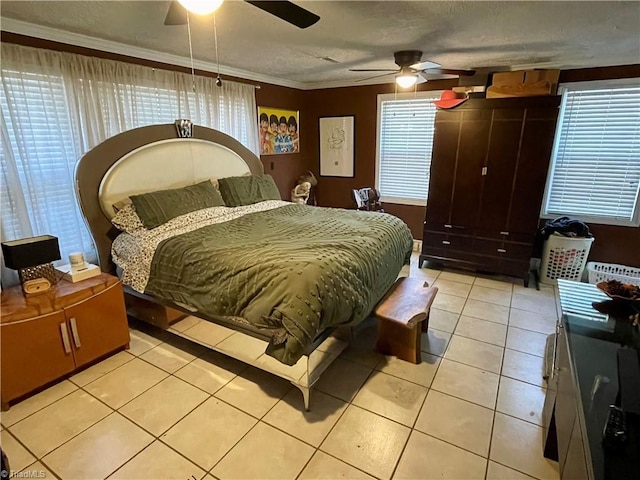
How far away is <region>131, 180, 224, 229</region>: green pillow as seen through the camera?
286 cm

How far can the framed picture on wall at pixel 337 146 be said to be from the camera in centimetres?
501

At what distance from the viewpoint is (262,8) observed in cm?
170

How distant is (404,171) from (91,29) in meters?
3.66

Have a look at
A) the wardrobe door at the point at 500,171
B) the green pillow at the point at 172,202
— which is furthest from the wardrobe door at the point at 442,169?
the green pillow at the point at 172,202

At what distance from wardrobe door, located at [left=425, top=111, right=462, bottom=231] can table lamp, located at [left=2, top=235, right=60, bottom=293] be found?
11.8ft

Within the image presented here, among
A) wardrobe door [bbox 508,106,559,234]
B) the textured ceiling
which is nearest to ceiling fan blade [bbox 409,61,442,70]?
the textured ceiling

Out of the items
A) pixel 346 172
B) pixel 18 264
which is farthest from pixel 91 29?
pixel 346 172

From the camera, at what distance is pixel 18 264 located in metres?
2.17

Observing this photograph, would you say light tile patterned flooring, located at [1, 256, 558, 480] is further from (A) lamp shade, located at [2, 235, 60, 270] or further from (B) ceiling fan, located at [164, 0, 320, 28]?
(B) ceiling fan, located at [164, 0, 320, 28]

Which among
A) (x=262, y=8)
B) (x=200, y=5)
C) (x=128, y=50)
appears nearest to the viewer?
(x=200, y=5)

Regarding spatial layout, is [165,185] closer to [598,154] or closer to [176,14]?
[176,14]

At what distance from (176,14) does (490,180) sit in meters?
3.23

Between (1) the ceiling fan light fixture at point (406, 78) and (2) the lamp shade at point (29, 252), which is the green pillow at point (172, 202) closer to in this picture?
(2) the lamp shade at point (29, 252)

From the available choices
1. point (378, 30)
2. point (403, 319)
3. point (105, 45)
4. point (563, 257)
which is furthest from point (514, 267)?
point (105, 45)
